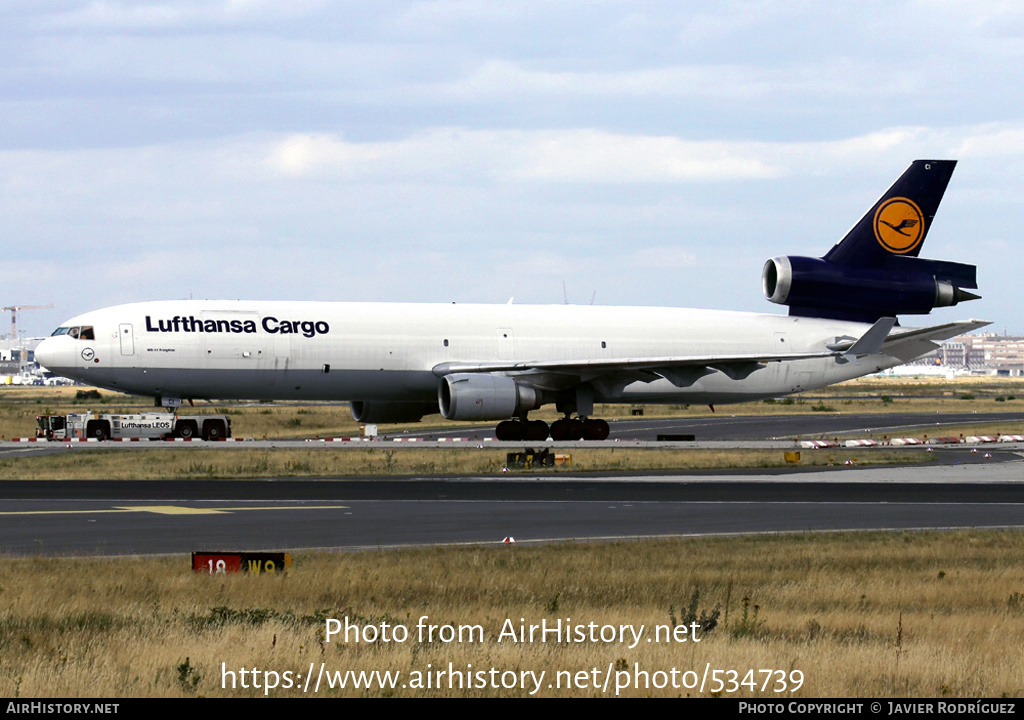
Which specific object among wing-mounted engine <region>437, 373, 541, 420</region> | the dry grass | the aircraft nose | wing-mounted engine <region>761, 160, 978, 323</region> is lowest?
the dry grass

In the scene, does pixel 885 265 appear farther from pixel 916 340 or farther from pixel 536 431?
pixel 536 431

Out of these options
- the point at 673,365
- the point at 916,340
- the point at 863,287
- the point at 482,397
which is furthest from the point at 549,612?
the point at 863,287

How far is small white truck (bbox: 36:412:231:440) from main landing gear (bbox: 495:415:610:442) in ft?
38.4

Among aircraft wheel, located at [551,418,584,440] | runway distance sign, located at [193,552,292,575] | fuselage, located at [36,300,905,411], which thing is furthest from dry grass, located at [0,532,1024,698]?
aircraft wheel, located at [551,418,584,440]

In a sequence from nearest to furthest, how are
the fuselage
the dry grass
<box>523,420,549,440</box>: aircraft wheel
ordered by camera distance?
the dry grass < the fuselage < <box>523,420,549,440</box>: aircraft wheel

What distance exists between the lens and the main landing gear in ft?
164

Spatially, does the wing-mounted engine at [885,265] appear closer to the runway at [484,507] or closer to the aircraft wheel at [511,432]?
the aircraft wheel at [511,432]

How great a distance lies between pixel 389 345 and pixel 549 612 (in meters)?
33.7

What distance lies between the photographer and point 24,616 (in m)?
14.0

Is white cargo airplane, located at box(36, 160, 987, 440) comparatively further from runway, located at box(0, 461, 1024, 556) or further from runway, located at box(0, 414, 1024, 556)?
runway, located at box(0, 461, 1024, 556)

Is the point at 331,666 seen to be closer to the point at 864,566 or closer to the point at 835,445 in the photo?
the point at 864,566

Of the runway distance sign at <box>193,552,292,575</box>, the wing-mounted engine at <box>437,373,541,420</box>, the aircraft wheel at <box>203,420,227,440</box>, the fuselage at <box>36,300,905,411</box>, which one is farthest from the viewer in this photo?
the aircraft wheel at <box>203,420,227,440</box>

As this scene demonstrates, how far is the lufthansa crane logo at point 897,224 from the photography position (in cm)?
5334

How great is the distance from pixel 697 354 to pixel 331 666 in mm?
41904
